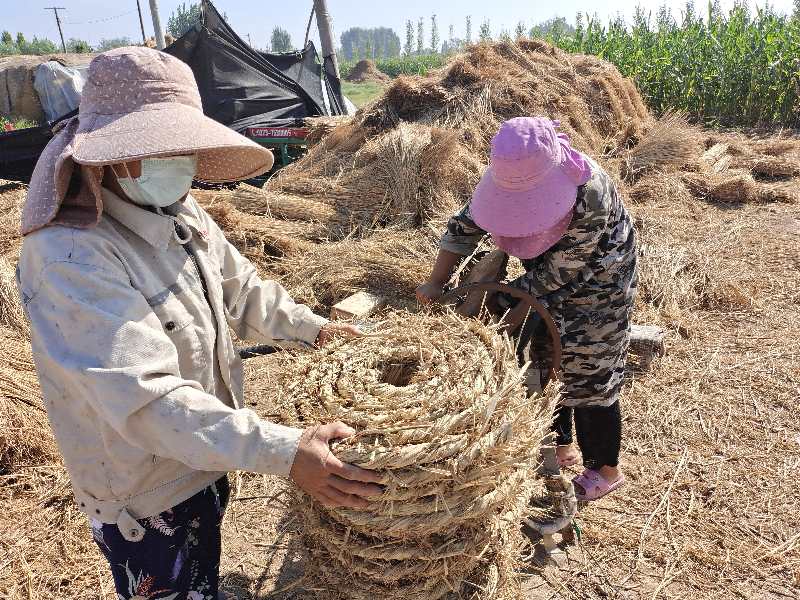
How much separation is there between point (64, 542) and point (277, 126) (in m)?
6.28

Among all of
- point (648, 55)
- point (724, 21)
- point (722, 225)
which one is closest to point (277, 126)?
point (722, 225)

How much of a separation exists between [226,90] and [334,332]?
24.9ft

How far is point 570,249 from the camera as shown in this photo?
2.00 metres

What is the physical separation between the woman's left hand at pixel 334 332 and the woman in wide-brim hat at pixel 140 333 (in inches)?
11.1

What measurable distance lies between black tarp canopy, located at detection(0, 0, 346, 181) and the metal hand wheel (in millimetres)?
6556

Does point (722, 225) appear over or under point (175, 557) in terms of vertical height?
under

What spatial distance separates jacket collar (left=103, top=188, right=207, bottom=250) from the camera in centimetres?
133

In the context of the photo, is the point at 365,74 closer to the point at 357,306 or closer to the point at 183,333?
the point at 357,306

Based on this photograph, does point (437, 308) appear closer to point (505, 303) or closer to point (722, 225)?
point (505, 303)

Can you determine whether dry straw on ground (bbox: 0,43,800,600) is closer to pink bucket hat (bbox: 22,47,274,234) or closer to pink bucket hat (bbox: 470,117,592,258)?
pink bucket hat (bbox: 22,47,274,234)

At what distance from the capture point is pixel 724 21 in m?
14.9

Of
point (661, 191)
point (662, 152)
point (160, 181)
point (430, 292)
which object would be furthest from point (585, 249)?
point (662, 152)

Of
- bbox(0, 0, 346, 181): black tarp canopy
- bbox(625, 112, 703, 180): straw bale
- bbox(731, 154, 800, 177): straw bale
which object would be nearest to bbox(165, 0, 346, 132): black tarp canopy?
bbox(0, 0, 346, 181): black tarp canopy

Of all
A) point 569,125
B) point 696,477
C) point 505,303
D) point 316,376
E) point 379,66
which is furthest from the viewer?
point 379,66
